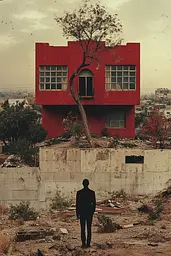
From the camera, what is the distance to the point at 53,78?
27.0 meters

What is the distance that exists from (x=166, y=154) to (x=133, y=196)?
2629 mm

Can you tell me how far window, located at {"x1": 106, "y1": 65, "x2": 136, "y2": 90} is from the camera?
26.8 meters

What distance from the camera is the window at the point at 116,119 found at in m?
28.5

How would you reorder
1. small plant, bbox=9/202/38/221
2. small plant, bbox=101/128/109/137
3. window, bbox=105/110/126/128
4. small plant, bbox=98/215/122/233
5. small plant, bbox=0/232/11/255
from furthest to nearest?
1. window, bbox=105/110/126/128
2. small plant, bbox=101/128/109/137
3. small plant, bbox=9/202/38/221
4. small plant, bbox=98/215/122/233
5. small plant, bbox=0/232/11/255

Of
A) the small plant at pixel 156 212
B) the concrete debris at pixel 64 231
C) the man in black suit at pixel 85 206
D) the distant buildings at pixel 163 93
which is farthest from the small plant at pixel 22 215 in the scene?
the distant buildings at pixel 163 93

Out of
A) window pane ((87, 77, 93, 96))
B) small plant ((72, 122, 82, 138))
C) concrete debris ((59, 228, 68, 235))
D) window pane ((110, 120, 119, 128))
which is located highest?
window pane ((87, 77, 93, 96))

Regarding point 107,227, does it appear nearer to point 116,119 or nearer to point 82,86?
point 82,86

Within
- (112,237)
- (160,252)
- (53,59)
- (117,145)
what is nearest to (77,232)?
(112,237)

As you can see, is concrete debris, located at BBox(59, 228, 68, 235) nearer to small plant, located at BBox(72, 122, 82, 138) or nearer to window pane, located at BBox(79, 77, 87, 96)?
small plant, located at BBox(72, 122, 82, 138)

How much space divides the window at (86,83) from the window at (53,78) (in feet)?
3.46

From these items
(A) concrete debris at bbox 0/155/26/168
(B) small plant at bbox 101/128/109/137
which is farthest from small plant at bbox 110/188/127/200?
(B) small plant at bbox 101/128/109/137

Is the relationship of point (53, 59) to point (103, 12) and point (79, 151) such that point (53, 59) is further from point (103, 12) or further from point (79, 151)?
point (79, 151)

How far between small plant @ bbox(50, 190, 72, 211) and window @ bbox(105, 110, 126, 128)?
30.1 ft

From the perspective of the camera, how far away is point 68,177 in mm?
20625
